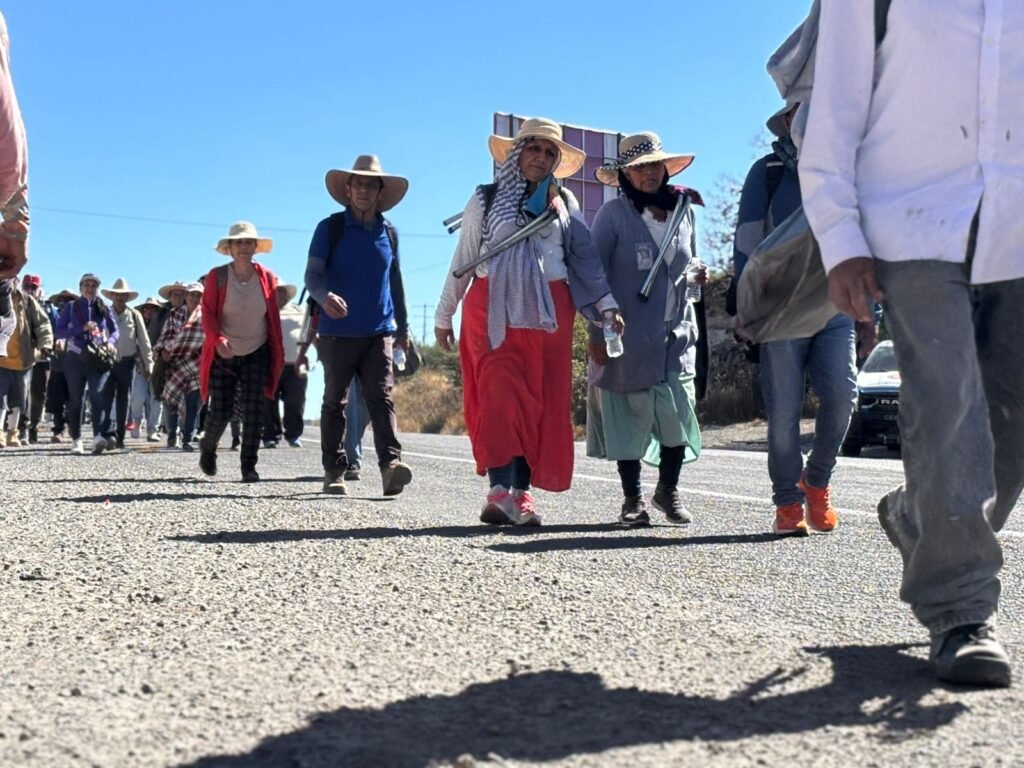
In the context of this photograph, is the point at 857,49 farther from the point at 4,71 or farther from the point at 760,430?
the point at 760,430

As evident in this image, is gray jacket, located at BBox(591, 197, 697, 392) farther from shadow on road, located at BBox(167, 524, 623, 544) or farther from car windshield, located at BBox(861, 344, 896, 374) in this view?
car windshield, located at BBox(861, 344, 896, 374)

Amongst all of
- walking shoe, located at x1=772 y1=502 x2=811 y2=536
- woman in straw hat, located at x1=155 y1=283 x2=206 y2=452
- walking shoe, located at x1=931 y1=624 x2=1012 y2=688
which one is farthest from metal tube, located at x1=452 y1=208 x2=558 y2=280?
woman in straw hat, located at x1=155 y1=283 x2=206 y2=452

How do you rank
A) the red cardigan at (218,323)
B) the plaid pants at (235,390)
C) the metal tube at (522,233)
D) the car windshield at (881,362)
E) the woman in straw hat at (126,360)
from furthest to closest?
the car windshield at (881,362) → the woman in straw hat at (126,360) → the plaid pants at (235,390) → the red cardigan at (218,323) → the metal tube at (522,233)

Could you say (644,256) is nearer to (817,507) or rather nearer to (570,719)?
(817,507)

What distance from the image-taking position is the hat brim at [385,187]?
29.6 feet

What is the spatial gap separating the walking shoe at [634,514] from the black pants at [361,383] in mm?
2037

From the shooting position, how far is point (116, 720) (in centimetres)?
291

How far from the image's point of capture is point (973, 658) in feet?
10.7

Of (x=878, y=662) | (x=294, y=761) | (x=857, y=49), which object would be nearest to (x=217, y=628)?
(x=294, y=761)

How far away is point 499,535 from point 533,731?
372cm

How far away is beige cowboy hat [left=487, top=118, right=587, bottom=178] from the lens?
7359 mm

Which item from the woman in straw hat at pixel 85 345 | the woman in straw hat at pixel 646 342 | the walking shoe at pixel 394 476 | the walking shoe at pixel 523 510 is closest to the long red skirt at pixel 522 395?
the walking shoe at pixel 523 510

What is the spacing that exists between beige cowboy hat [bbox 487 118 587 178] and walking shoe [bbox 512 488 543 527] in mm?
1798

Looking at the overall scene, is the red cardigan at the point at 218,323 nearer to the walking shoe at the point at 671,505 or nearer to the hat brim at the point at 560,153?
the hat brim at the point at 560,153
